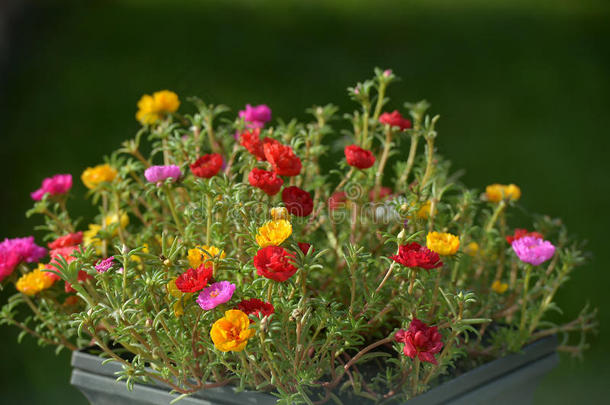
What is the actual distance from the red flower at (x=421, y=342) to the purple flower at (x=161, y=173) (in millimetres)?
353

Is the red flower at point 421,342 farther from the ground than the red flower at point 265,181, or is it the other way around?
the red flower at point 265,181

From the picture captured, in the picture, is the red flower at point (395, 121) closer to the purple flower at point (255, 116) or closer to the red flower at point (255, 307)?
the purple flower at point (255, 116)

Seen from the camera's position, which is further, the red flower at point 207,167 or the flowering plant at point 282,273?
the red flower at point 207,167

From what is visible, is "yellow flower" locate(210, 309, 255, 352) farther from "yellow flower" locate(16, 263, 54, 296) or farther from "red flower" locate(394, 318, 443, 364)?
"yellow flower" locate(16, 263, 54, 296)

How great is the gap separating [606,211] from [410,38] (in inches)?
42.2

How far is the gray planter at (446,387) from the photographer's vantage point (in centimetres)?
84

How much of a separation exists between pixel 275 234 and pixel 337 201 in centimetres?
42

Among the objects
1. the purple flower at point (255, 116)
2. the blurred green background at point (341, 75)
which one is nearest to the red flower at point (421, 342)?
the purple flower at point (255, 116)

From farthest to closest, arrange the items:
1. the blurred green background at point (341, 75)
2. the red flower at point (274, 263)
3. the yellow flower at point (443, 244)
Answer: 1. the blurred green background at point (341, 75)
2. the yellow flower at point (443, 244)
3. the red flower at point (274, 263)

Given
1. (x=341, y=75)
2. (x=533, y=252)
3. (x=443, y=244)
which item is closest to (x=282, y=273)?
(x=443, y=244)

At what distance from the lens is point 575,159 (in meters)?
2.72

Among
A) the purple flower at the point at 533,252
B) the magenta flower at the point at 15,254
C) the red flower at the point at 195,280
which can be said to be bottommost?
the magenta flower at the point at 15,254

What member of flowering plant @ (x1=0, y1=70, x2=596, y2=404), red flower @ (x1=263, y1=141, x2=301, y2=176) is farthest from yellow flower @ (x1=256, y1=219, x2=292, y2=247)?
red flower @ (x1=263, y1=141, x2=301, y2=176)

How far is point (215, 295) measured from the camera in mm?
781
